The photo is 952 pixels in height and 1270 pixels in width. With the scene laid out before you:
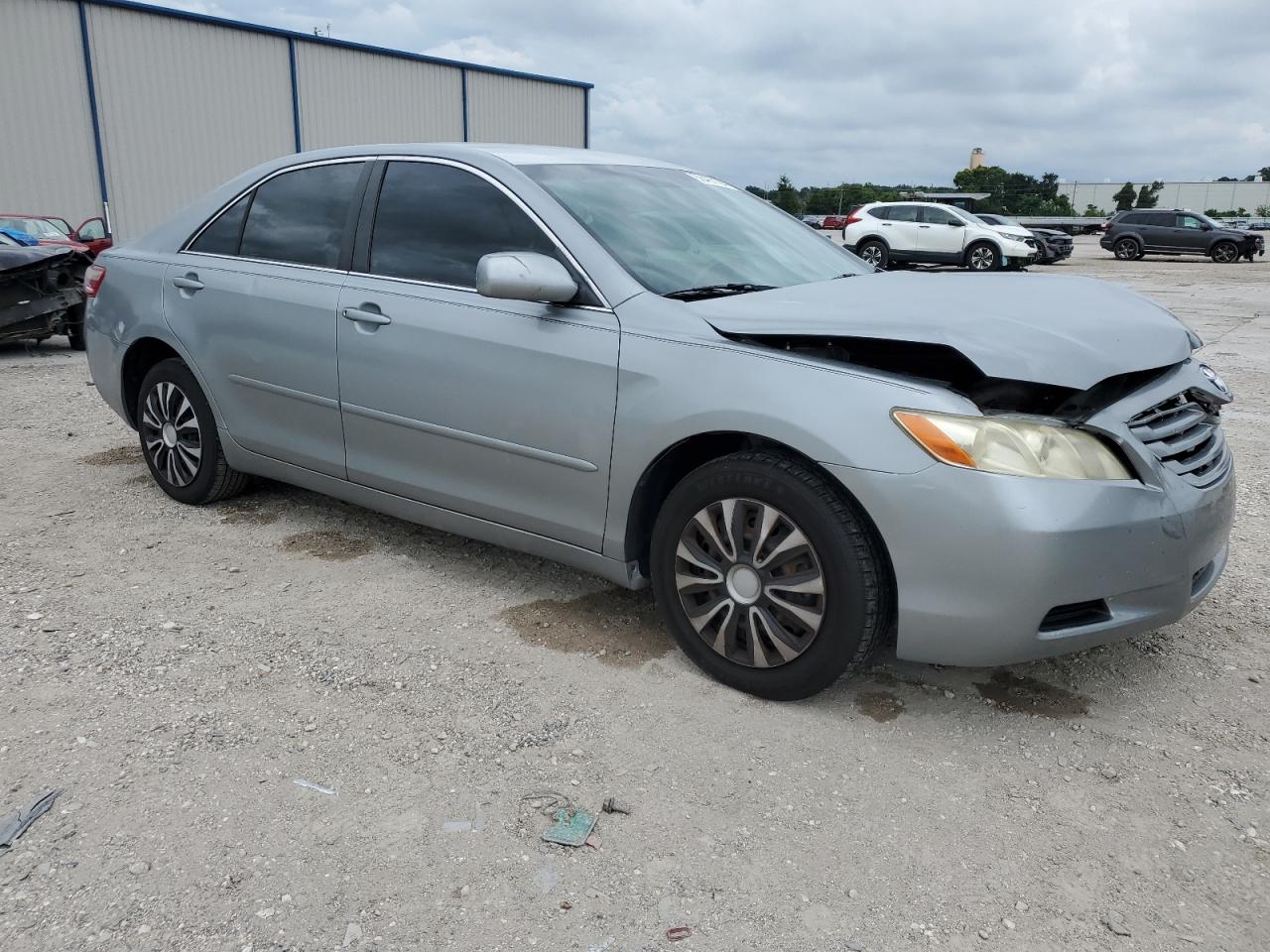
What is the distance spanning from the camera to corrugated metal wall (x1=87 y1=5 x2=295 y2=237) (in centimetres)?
1992

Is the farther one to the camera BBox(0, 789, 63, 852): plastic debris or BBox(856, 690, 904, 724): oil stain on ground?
BBox(856, 690, 904, 724): oil stain on ground

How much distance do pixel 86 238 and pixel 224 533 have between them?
11516 millimetres

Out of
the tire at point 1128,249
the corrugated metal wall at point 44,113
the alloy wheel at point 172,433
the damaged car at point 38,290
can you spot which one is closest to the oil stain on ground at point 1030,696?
the alloy wheel at point 172,433

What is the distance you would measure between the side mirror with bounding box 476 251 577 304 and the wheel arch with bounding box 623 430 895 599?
60 centimetres

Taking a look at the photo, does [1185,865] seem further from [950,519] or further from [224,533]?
[224,533]

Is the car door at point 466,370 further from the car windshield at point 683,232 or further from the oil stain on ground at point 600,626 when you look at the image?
the oil stain on ground at point 600,626

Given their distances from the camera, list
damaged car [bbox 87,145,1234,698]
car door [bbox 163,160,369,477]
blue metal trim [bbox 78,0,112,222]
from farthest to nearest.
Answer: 1. blue metal trim [bbox 78,0,112,222]
2. car door [bbox 163,160,369,477]
3. damaged car [bbox 87,145,1234,698]

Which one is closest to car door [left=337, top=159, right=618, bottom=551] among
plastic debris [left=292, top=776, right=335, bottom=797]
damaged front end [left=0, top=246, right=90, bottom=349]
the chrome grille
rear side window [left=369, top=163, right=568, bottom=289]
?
rear side window [left=369, top=163, right=568, bottom=289]

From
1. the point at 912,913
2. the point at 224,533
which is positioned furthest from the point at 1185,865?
the point at 224,533

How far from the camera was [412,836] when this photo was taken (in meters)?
2.32

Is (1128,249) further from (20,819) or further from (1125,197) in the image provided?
(1125,197)

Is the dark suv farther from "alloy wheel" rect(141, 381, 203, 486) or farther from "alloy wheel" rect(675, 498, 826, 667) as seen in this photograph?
"alloy wheel" rect(675, 498, 826, 667)

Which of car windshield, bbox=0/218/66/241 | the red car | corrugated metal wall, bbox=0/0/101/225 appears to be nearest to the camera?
the red car

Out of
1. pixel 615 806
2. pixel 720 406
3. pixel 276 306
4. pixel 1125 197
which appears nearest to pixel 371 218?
pixel 276 306
